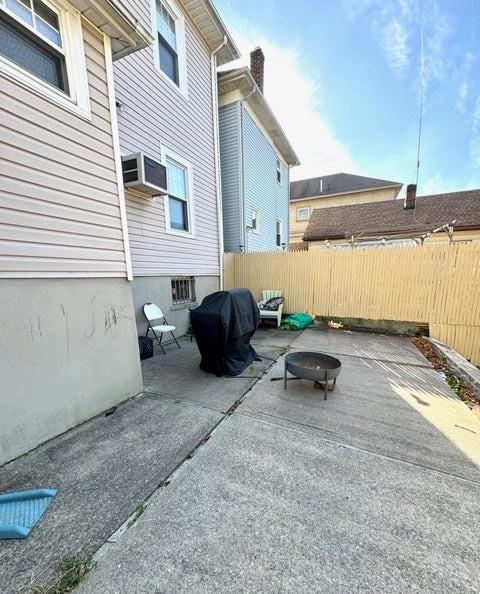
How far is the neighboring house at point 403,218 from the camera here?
40.2 feet

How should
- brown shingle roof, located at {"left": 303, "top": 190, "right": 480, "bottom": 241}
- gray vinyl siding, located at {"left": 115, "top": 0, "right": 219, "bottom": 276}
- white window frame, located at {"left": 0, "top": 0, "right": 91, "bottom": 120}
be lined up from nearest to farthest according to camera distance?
white window frame, located at {"left": 0, "top": 0, "right": 91, "bottom": 120}, gray vinyl siding, located at {"left": 115, "top": 0, "right": 219, "bottom": 276}, brown shingle roof, located at {"left": 303, "top": 190, "right": 480, "bottom": 241}

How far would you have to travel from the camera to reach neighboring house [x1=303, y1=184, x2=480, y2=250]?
12242 millimetres

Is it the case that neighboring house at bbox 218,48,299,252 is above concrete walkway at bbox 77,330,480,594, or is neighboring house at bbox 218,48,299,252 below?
above

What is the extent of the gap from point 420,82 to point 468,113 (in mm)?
2554

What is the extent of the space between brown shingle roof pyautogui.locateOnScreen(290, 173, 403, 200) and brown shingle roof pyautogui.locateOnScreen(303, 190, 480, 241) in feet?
22.3

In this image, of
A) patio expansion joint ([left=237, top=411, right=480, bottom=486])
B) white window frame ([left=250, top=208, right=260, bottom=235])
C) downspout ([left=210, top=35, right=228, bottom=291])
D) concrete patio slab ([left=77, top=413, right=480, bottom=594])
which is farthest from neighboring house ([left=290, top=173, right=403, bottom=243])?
concrete patio slab ([left=77, top=413, right=480, bottom=594])

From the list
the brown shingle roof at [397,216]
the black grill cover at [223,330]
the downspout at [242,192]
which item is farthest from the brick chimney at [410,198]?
the black grill cover at [223,330]

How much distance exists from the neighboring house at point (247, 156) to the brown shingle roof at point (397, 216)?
200 inches

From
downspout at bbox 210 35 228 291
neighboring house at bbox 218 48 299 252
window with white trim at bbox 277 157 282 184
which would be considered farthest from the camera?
window with white trim at bbox 277 157 282 184

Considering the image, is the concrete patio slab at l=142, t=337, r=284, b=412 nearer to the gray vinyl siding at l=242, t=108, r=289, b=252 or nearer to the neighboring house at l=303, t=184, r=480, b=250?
the gray vinyl siding at l=242, t=108, r=289, b=252

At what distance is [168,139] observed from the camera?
558 cm

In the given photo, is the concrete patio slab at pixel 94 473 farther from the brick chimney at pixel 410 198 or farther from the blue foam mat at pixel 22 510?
the brick chimney at pixel 410 198

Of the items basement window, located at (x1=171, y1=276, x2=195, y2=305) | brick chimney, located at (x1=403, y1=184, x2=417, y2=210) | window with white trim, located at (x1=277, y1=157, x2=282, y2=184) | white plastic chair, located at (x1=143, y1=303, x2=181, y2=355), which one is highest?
window with white trim, located at (x1=277, y1=157, x2=282, y2=184)

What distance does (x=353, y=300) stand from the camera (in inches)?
278
